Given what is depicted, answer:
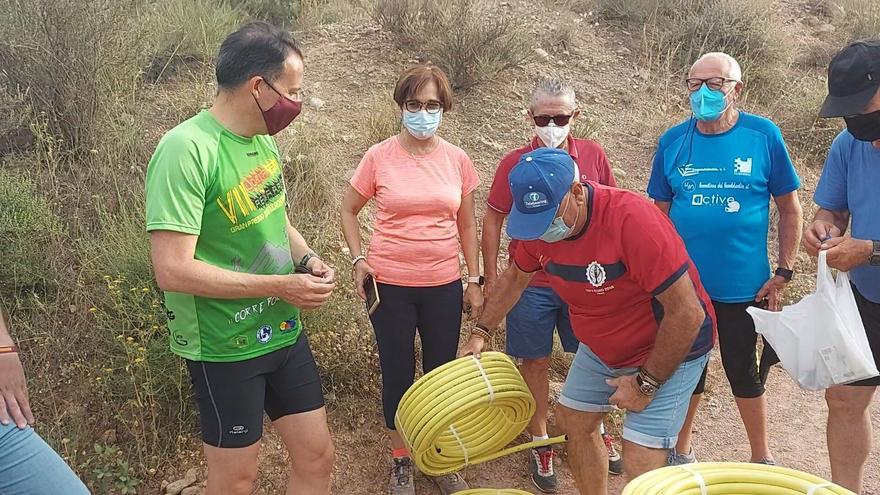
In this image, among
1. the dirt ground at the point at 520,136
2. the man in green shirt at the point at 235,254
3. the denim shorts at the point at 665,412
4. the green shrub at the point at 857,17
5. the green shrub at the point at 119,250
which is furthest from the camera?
the green shrub at the point at 857,17

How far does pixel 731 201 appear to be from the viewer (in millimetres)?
3309

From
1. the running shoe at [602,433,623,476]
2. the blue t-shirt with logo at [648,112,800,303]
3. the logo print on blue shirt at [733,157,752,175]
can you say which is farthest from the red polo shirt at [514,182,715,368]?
the running shoe at [602,433,623,476]

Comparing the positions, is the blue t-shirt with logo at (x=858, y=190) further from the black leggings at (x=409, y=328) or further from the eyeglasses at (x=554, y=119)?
the black leggings at (x=409, y=328)

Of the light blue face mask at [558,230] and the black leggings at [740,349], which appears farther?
the black leggings at [740,349]

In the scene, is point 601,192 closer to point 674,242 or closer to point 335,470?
point 674,242

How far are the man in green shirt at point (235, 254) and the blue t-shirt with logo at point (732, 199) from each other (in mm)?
1805

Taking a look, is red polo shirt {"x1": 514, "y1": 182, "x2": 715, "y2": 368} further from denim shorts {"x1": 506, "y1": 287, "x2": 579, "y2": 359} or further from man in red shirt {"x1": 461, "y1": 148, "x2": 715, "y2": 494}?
denim shorts {"x1": 506, "y1": 287, "x2": 579, "y2": 359}

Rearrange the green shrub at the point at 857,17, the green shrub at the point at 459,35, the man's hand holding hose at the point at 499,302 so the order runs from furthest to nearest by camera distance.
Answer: the green shrub at the point at 857,17
the green shrub at the point at 459,35
the man's hand holding hose at the point at 499,302

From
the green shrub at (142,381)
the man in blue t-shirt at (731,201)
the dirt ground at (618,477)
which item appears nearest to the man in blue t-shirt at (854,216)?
the man in blue t-shirt at (731,201)

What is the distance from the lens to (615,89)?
7.88m

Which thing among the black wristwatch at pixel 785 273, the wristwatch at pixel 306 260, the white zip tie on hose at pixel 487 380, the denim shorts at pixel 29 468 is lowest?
the white zip tie on hose at pixel 487 380

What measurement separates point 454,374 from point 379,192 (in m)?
1.01

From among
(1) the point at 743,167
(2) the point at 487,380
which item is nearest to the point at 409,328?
(2) the point at 487,380

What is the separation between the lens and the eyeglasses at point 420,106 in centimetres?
348
